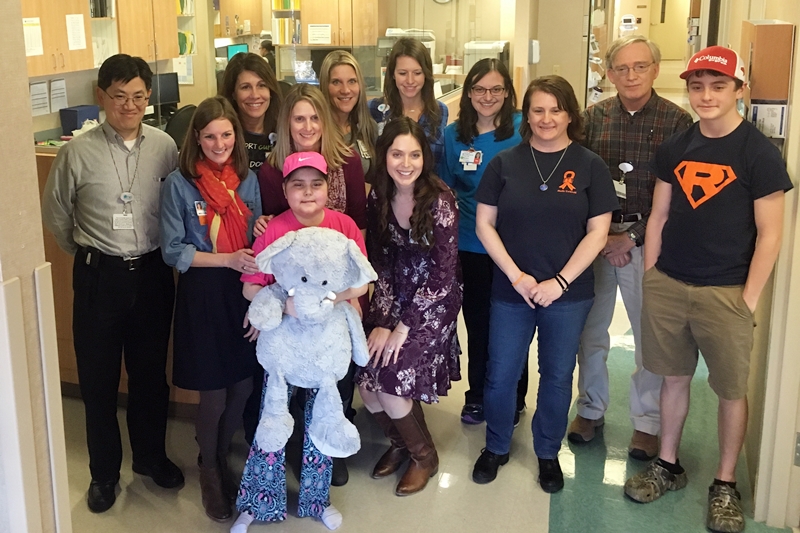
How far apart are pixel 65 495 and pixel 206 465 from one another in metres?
0.81

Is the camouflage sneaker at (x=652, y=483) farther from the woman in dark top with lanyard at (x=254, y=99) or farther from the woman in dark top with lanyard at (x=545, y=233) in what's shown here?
the woman in dark top with lanyard at (x=254, y=99)

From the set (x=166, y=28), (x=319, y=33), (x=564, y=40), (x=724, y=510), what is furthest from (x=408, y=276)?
(x=564, y=40)

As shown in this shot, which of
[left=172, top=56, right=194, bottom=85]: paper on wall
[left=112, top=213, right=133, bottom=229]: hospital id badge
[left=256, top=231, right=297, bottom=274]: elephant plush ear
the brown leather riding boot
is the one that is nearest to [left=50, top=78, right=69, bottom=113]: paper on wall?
[left=172, top=56, right=194, bottom=85]: paper on wall

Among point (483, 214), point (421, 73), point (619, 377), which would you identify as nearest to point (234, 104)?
point (421, 73)

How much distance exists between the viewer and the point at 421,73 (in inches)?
127

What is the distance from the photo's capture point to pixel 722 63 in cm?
240

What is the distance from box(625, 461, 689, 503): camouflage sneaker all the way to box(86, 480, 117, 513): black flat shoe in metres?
1.82

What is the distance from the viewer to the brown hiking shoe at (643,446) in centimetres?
314

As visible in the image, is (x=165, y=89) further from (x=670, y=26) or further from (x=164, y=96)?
(x=670, y=26)

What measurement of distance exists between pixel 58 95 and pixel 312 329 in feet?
10.7

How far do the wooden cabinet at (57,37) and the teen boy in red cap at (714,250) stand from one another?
3.69 metres

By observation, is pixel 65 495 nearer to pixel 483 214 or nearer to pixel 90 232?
pixel 90 232

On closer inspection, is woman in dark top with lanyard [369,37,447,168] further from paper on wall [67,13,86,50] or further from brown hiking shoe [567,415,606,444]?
paper on wall [67,13,86,50]

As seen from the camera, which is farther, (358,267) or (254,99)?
(254,99)
